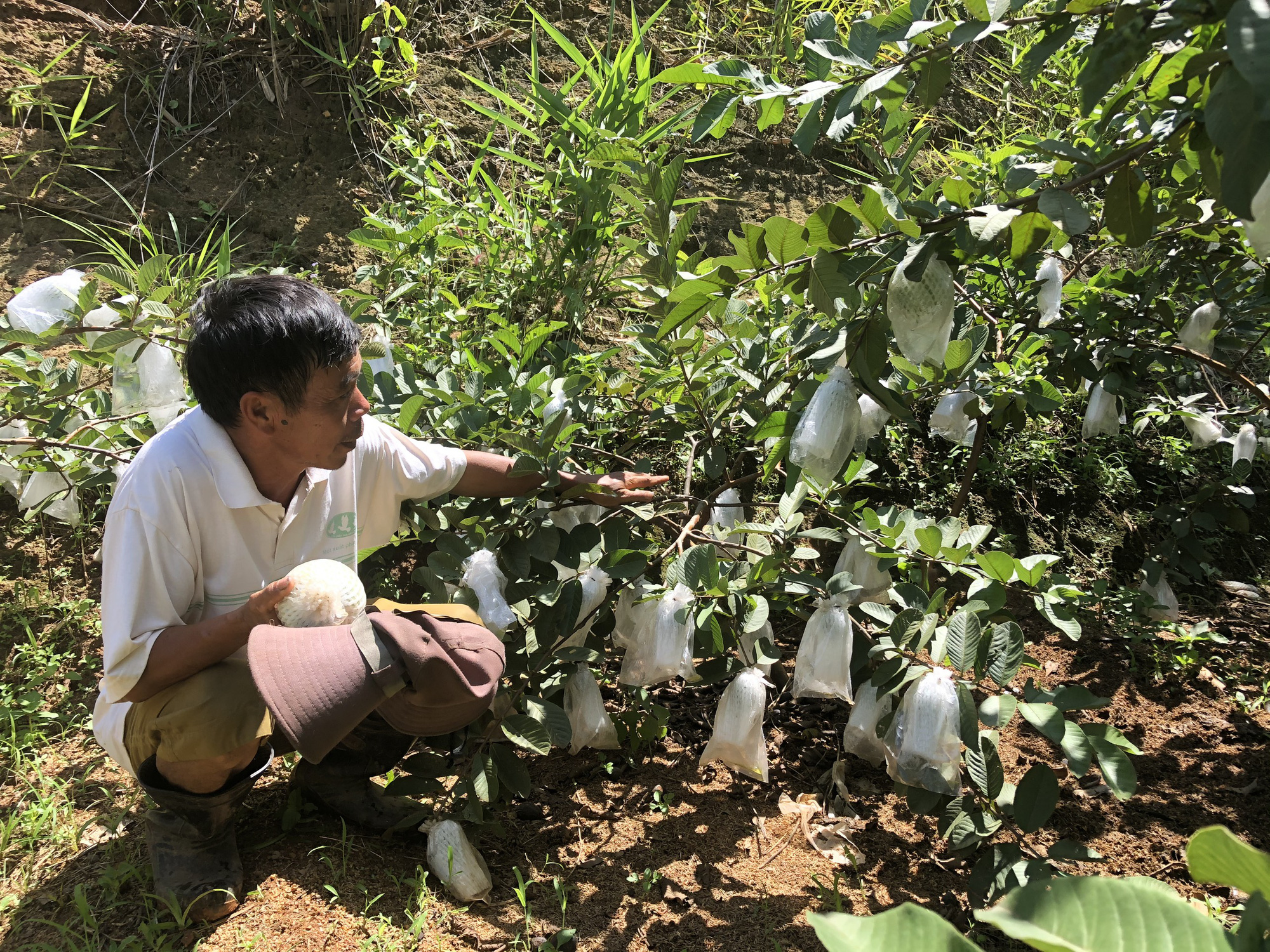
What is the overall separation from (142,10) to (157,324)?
1.96 m

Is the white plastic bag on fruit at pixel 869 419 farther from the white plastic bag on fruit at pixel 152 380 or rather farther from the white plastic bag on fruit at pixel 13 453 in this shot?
the white plastic bag on fruit at pixel 13 453

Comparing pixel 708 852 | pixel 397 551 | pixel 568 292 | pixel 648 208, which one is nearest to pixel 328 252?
pixel 568 292

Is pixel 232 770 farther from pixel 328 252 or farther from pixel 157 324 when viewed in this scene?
pixel 328 252

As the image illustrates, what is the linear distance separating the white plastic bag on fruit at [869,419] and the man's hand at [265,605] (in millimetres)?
926

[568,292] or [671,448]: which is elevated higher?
[568,292]

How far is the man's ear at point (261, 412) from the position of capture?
1558 mm

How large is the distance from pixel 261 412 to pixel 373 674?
1.59ft

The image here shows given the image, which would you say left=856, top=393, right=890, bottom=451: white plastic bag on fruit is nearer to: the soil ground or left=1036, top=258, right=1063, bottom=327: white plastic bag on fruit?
left=1036, top=258, right=1063, bottom=327: white plastic bag on fruit

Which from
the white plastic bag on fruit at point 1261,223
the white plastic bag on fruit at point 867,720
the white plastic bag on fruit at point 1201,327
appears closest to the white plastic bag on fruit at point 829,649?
the white plastic bag on fruit at point 867,720

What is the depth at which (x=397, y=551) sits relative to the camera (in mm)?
2396

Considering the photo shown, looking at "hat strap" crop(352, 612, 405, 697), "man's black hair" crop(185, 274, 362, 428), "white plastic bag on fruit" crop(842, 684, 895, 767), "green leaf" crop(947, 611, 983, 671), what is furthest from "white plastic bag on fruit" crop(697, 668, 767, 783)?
"man's black hair" crop(185, 274, 362, 428)

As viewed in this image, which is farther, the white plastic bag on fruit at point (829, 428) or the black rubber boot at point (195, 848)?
the black rubber boot at point (195, 848)

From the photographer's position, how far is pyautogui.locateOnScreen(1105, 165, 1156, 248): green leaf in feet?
3.85

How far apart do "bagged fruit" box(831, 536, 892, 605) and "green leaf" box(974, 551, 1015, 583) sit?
1.19 feet
